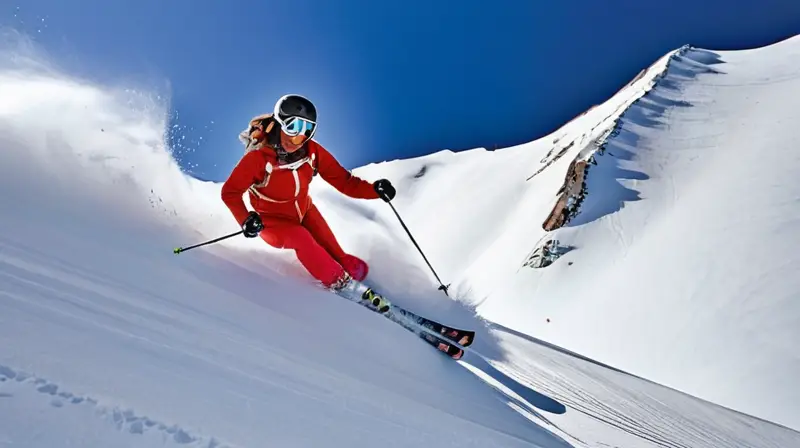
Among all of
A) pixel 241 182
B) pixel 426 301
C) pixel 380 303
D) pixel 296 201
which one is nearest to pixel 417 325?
pixel 380 303

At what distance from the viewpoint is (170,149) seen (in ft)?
22.7

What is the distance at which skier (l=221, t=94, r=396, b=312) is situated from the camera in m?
5.30

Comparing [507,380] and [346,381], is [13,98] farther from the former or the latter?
[507,380]

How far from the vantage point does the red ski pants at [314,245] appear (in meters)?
5.43

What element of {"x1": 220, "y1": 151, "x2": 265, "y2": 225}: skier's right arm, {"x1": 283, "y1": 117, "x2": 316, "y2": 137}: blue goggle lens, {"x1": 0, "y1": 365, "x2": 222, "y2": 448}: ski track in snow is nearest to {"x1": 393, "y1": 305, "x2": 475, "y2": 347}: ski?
{"x1": 220, "y1": 151, "x2": 265, "y2": 225}: skier's right arm

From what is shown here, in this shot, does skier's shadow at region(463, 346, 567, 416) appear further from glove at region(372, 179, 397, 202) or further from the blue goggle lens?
the blue goggle lens

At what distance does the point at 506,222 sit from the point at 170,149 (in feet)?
98.4

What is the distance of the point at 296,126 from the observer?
5312mm

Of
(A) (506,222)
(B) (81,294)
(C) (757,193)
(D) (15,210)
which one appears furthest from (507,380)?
(A) (506,222)

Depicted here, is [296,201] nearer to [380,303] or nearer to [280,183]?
[280,183]

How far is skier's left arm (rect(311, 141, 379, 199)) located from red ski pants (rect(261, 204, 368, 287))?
438mm

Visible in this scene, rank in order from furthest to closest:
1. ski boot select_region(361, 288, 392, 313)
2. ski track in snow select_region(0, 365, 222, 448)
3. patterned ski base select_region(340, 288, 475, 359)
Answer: ski boot select_region(361, 288, 392, 313) < patterned ski base select_region(340, 288, 475, 359) < ski track in snow select_region(0, 365, 222, 448)

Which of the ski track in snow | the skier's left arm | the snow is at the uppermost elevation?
the skier's left arm

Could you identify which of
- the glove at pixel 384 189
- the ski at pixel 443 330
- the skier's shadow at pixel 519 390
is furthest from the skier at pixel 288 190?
the skier's shadow at pixel 519 390
